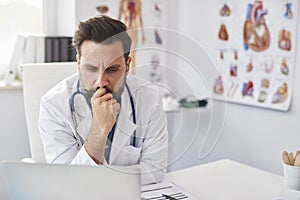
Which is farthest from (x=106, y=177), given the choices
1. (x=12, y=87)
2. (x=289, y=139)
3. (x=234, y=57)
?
(x=234, y=57)

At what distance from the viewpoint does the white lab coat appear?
1078 millimetres

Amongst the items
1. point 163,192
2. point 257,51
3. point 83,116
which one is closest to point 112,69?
point 83,116

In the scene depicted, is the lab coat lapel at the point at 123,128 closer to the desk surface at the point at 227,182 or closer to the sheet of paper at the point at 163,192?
the sheet of paper at the point at 163,192

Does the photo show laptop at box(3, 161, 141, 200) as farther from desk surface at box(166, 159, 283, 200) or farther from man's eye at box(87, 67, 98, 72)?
desk surface at box(166, 159, 283, 200)

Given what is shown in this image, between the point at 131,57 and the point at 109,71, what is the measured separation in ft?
0.28

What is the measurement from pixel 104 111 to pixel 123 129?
83 millimetres

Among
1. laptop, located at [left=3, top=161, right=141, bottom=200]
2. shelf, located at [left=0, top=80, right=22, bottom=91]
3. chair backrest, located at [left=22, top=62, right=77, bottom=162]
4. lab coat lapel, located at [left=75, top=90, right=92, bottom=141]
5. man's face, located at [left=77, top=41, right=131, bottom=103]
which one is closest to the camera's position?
laptop, located at [left=3, top=161, right=141, bottom=200]

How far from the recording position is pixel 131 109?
109 centimetres

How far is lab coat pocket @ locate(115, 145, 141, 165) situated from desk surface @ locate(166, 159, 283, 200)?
0.20m

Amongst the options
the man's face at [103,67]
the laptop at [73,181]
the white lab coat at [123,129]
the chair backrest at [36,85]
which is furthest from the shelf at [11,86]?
the laptop at [73,181]

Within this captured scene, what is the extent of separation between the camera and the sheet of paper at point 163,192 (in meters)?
1.18

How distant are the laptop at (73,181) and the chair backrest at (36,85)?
58 centimetres

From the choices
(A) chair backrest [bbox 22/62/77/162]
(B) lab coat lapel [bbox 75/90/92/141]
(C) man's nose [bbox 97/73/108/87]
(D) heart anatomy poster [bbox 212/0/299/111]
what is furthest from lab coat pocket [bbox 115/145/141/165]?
(D) heart anatomy poster [bbox 212/0/299/111]

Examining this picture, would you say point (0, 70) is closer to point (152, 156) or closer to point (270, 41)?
point (152, 156)
